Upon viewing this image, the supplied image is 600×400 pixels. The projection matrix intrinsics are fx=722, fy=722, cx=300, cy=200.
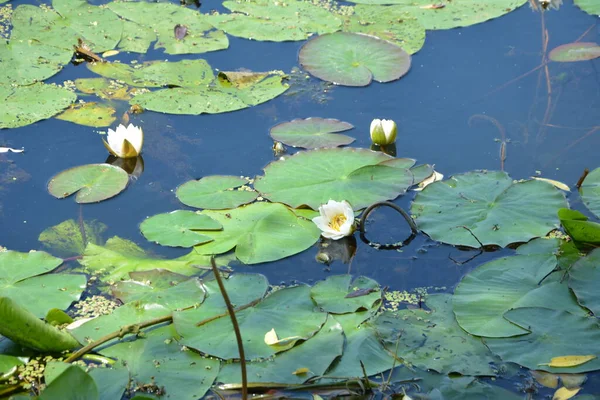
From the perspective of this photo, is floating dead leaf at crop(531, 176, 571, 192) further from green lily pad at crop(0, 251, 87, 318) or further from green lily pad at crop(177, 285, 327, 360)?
green lily pad at crop(0, 251, 87, 318)

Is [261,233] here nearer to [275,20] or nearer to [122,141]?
[122,141]

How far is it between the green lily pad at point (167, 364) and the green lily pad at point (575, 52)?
Answer: 3.02m

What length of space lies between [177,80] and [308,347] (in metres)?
2.30

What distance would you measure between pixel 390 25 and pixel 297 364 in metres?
3.00

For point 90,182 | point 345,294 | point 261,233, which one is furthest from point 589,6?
point 90,182

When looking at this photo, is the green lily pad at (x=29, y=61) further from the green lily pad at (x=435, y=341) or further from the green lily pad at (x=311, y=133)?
the green lily pad at (x=435, y=341)

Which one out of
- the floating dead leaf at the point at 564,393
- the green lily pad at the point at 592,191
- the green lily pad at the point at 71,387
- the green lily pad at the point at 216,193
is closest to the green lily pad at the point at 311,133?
the green lily pad at the point at 216,193

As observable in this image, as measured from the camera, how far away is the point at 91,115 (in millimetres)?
4086

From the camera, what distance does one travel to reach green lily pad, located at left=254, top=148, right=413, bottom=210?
3330 mm

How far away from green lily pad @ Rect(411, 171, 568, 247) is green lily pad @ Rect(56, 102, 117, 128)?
6.05ft

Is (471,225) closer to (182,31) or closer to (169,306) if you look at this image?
(169,306)

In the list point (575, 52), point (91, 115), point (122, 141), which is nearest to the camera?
point (122, 141)

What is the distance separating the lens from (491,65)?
4.39m

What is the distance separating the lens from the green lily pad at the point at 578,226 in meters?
2.86
